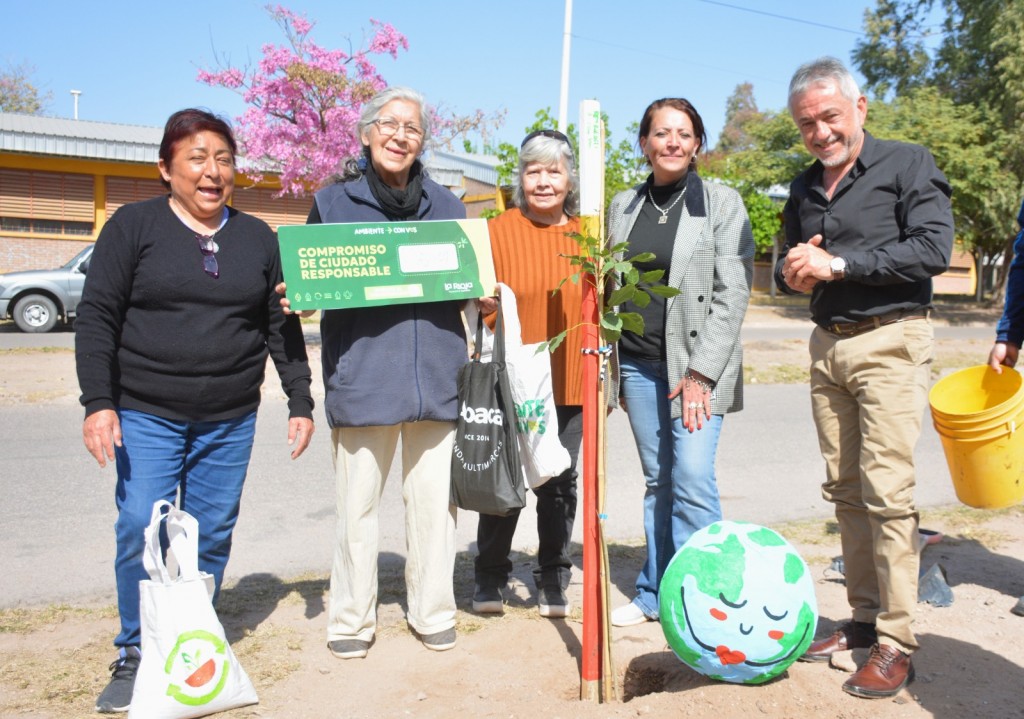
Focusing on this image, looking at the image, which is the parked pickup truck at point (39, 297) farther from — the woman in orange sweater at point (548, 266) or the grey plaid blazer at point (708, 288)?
the grey plaid blazer at point (708, 288)

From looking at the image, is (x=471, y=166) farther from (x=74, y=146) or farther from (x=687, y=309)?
(x=687, y=309)

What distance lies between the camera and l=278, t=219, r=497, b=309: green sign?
3732 mm

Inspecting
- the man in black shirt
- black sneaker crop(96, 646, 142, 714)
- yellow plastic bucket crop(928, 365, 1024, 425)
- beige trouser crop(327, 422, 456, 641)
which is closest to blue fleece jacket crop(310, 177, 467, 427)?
beige trouser crop(327, 422, 456, 641)

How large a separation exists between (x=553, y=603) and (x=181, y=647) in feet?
6.05

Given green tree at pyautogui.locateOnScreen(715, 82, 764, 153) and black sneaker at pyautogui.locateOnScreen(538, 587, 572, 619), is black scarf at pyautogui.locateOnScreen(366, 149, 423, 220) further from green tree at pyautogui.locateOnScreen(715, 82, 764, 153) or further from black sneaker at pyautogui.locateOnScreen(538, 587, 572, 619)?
green tree at pyautogui.locateOnScreen(715, 82, 764, 153)

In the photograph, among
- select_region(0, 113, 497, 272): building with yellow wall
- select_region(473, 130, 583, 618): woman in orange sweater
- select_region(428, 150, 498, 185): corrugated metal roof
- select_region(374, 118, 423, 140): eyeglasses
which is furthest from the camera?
select_region(428, 150, 498, 185): corrugated metal roof

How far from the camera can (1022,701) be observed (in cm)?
352

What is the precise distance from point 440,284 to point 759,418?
6998mm

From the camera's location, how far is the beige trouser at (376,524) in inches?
156

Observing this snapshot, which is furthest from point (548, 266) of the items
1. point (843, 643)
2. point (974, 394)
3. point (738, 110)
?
Result: point (738, 110)

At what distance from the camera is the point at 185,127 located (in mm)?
3664

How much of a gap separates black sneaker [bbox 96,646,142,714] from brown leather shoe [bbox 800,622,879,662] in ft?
8.99

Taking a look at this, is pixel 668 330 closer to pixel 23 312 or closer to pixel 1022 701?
pixel 1022 701

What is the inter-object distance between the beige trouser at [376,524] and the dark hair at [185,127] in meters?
1.34
